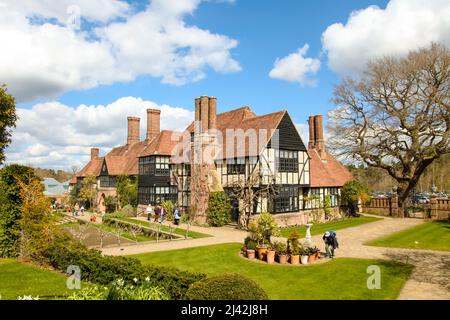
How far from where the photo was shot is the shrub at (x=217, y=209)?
28.5 metres

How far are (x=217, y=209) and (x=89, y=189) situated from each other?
2547 centimetres

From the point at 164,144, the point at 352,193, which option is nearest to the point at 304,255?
the point at 352,193

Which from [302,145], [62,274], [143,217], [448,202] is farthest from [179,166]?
[448,202]

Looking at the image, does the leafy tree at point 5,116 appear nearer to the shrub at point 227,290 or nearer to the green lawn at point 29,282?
the green lawn at point 29,282

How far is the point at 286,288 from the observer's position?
12.1m

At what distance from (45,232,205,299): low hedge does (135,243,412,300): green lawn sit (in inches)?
132

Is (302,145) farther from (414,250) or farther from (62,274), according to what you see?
(62,274)

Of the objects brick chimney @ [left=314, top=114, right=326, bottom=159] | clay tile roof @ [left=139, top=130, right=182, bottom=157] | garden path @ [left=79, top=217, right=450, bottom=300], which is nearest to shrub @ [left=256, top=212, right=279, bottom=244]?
garden path @ [left=79, top=217, right=450, bottom=300]

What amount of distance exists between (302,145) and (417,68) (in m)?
14.2

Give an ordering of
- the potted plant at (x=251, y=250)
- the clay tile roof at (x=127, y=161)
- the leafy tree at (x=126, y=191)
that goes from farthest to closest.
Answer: the clay tile roof at (x=127, y=161), the leafy tree at (x=126, y=191), the potted plant at (x=251, y=250)

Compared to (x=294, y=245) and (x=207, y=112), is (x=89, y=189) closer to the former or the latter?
(x=207, y=112)

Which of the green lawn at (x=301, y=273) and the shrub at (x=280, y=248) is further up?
the shrub at (x=280, y=248)

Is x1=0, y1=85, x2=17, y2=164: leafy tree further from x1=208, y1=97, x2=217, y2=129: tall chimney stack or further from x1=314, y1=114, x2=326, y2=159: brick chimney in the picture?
x1=314, y1=114, x2=326, y2=159: brick chimney

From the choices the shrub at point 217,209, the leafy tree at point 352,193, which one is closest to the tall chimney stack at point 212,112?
the shrub at point 217,209
